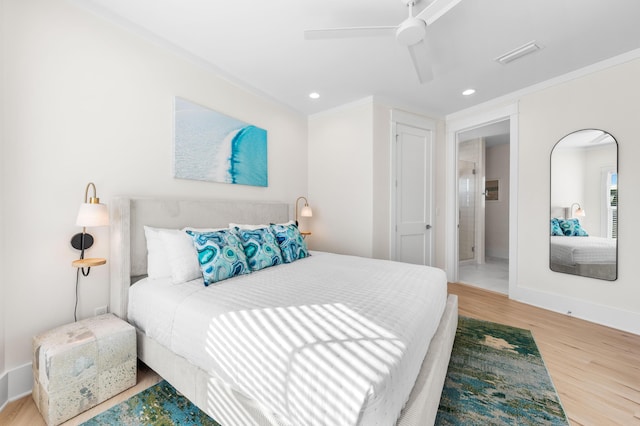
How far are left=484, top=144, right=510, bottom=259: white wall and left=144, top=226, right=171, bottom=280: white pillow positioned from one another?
647 cm

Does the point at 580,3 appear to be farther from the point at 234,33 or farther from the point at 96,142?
the point at 96,142

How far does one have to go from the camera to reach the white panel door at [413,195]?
3633 mm

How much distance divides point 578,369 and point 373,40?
3008 mm

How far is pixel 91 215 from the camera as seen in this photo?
1669 millimetres

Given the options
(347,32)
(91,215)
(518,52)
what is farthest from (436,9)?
(91,215)

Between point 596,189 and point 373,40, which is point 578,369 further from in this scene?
point 373,40

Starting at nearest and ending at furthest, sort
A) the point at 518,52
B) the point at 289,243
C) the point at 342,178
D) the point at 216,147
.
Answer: the point at 518,52
the point at 289,243
the point at 216,147
the point at 342,178

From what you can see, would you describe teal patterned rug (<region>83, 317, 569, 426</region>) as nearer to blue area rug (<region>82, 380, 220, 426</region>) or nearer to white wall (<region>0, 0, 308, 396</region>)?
blue area rug (<region>82, 380, 220, 426</region>)

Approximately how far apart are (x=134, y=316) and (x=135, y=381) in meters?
0.41

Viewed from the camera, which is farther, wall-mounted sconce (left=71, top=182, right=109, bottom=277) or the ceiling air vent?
the ceiling air vent

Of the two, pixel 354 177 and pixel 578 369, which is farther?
pixel 354 177

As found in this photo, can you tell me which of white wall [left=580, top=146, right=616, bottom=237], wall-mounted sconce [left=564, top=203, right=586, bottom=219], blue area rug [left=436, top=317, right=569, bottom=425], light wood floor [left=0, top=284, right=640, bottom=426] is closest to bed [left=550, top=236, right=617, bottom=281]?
white wall [left=580, top=146, right=616, bottom=237]

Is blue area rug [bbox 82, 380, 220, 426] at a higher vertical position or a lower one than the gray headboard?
lower

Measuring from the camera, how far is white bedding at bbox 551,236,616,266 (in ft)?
8.70
